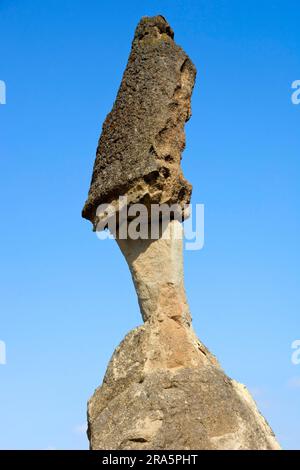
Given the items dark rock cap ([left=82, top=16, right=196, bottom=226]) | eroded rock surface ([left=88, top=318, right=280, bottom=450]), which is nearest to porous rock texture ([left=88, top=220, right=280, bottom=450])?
eroded rock surface ([left=88, top=318, right=280, bottom=450])

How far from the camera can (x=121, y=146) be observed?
509 inches

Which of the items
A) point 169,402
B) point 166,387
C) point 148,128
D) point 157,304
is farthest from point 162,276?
point 148,128

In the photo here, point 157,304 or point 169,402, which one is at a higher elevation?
point 157,304

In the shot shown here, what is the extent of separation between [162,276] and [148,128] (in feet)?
7.86

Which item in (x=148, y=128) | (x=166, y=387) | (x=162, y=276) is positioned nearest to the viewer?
(x=166, y=387)

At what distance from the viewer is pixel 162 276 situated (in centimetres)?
1242

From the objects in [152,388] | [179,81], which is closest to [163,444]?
[152,388]

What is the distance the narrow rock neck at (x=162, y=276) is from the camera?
484 inches

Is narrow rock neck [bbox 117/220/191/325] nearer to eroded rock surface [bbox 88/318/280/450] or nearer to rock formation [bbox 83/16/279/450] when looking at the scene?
rock formation [bbox 83/16/279/450]

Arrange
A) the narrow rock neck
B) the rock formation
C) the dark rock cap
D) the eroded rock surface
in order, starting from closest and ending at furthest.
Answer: the eroded rock surface
the rock formation
the narrow rock neck
the dark rock cap

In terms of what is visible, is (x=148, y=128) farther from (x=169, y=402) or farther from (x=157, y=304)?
(x=169, y=402)

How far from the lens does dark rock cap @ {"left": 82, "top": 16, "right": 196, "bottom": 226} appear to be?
40.7 ft

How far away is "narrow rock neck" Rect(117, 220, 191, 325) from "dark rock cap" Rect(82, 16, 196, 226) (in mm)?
658
